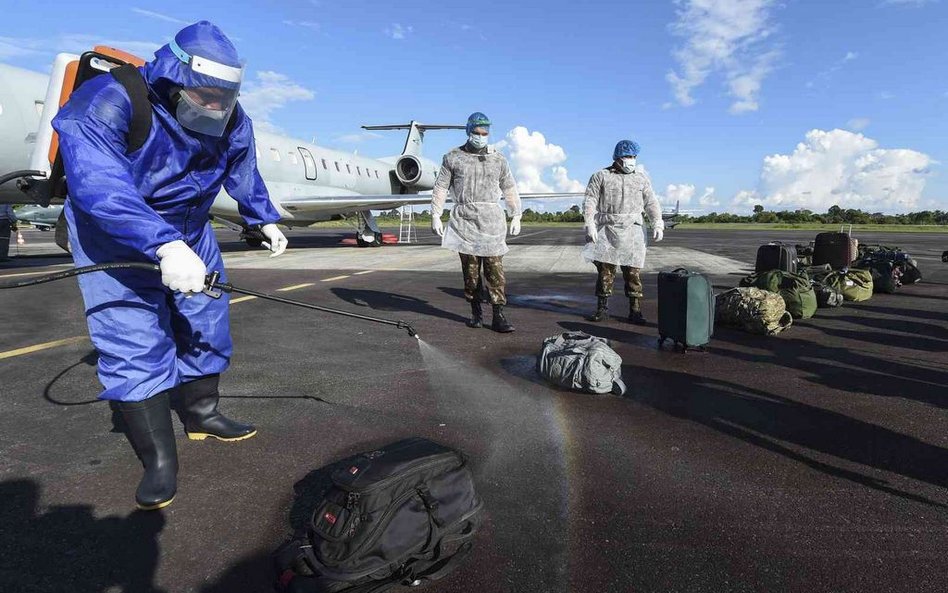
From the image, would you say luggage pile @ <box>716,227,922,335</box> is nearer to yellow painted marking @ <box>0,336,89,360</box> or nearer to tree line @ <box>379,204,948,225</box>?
yellow painted marking @ <box>0,336,89,360</box>

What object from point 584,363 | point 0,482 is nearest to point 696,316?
point 584,363

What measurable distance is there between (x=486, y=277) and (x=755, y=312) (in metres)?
3.14

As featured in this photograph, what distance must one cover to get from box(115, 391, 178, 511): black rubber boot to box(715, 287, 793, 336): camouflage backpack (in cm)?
590

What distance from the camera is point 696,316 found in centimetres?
524

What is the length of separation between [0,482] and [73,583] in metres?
1.15

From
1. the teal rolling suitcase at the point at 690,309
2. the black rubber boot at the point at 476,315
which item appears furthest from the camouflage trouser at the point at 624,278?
the black rubber boot at the point at 476,315

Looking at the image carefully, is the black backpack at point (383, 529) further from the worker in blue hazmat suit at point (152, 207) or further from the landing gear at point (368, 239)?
the landing gear at point (368, 239)

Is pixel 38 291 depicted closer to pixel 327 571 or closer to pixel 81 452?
pixel 81 452

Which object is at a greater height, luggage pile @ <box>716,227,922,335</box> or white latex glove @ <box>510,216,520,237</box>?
white latex glove @ <box>510,216,520,237</box>

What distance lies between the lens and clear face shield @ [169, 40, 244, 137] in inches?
98.1

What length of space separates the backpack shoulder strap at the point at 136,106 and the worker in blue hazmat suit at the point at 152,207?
1.0 inches

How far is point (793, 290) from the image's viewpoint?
6836mm

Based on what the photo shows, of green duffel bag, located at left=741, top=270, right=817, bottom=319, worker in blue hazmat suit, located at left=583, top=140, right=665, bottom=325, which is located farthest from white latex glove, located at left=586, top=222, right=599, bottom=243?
green duffel bag, located at left=741, top=270, right=817, bottom=319

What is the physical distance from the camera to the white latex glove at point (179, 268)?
7.43 feet
